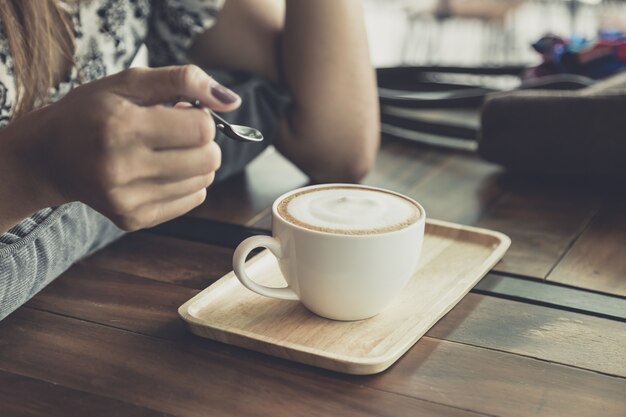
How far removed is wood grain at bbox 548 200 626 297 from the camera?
741 millimetres

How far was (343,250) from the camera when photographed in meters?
0.59

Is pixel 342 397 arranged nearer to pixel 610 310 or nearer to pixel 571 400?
pixel 571 400

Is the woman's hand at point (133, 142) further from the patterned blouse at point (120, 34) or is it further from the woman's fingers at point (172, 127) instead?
the patterned blouse at point (120, 34)

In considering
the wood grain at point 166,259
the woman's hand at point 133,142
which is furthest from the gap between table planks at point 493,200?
the woman's hand at point 133,142

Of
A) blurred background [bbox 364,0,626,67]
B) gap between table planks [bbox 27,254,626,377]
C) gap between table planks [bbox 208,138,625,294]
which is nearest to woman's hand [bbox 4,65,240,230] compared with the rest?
gap between table planks [bbox 27,254,626,377]

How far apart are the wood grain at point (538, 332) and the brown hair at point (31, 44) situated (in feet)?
1.63

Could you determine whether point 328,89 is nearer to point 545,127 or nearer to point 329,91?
point 329,91

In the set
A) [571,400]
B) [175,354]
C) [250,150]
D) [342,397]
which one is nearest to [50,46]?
[250,150]

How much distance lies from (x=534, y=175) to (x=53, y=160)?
664mm

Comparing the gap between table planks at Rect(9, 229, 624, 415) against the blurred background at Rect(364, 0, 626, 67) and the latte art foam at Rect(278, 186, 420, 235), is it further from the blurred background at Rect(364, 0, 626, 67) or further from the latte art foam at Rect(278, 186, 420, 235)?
the blurred background at Rect(364, 0, 626, 67)

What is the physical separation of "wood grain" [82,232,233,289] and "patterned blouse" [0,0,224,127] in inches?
7.8

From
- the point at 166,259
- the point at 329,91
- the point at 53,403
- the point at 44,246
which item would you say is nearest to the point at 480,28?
the point at 329,91

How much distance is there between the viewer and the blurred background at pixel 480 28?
395cm

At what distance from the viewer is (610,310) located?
681 mm
